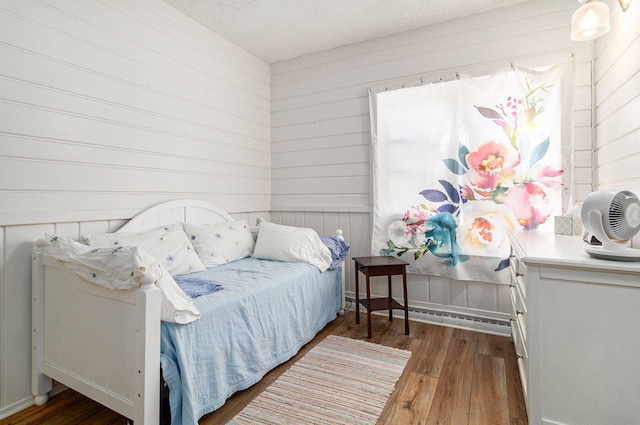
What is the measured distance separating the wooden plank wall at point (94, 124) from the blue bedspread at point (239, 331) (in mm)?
765

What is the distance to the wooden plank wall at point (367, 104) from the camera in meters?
2.36

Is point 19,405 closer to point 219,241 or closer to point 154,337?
point 154,337

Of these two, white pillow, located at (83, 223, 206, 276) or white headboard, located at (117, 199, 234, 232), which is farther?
white headboard, located at (117, 199, 234, 232)

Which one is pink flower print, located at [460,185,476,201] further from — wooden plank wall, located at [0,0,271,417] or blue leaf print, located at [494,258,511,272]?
wooden plank wall, located at [0,0,271,417]

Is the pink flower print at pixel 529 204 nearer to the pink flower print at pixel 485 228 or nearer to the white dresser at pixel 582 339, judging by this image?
the pink flower print at pixel 485 228

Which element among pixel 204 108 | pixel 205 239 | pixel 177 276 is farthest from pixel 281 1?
pixel 177 276

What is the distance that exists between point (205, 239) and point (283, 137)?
1520mm

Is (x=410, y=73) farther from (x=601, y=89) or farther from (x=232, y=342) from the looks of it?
(x=232, y=342)

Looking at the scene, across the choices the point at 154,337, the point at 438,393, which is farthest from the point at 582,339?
the point at 154,337

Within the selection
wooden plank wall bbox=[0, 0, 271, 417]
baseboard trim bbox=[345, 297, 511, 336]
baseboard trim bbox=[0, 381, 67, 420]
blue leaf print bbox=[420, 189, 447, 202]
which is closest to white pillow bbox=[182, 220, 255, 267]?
wooden plank wall bbox=[0, 0, 271, 417]

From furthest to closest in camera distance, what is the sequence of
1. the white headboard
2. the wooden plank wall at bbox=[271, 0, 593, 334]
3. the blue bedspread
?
the wooden plank wall at bbox=[271, 0, 593, 334]
the white headboard
the blue bedspread

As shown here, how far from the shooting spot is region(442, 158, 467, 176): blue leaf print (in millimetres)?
2639

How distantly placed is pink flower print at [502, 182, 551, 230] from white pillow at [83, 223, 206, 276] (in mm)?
2279

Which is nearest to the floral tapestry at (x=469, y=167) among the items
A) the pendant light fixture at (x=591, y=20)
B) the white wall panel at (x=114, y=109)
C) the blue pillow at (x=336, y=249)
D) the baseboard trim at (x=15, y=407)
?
the blue pillow at (x=336, y=249)
